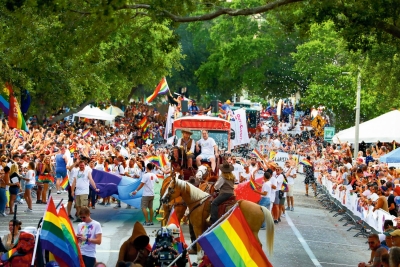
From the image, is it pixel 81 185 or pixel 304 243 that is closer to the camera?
pixel 304 243

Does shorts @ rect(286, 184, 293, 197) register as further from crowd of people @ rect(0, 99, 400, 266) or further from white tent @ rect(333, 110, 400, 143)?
white tent @ rect(333, 110, 400, 143)

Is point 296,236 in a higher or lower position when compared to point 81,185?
lower

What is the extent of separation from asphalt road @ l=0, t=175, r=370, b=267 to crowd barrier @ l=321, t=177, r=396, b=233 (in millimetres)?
571

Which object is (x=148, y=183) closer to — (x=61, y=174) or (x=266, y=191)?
(x=266, y=191)

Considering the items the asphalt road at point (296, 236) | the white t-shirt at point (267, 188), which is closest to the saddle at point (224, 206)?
the asphalt road at point (296, 236)

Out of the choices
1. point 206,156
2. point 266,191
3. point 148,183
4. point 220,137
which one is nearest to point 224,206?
point 206,156

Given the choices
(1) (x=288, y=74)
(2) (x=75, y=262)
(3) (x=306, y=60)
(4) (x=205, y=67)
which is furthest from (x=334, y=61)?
(2) (x=75, y=262)

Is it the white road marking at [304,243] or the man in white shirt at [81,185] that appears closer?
the white road marking at [304,243]

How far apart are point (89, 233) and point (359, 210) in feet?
45.6

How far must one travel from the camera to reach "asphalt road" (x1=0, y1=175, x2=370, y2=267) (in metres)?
20.1

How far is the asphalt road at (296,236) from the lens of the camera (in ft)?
65.9

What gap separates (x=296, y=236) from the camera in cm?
2458

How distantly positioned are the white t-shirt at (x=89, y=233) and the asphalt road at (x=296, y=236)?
7.72ft

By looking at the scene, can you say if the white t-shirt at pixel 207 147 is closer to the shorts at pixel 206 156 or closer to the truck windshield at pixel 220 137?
the shorts at pixel 206 156
